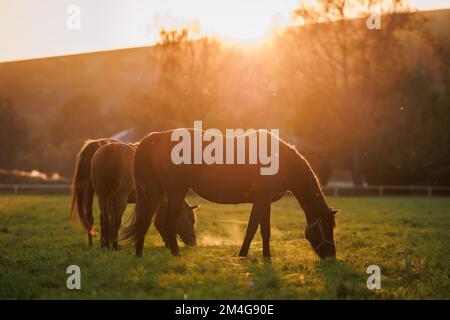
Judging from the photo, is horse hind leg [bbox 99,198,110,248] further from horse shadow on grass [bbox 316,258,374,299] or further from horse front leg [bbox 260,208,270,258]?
horse shadow on grass [bbox 316,258,374,299]

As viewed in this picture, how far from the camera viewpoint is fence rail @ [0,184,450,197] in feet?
117

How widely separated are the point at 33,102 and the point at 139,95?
77902mm

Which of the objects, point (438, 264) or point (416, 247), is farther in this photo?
point (416, 247)

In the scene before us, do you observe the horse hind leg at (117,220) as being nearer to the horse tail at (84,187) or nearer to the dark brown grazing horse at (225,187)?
the dark brown grazing horse at (225,187)

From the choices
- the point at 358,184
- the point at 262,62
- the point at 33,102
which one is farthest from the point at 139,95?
the point at 33,102

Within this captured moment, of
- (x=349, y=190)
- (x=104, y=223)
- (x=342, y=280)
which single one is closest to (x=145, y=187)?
(x=104, y=223)

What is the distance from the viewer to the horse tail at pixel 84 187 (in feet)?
38.5

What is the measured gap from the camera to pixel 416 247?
1198cm

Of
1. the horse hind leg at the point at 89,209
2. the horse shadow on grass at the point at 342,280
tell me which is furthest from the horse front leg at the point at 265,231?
the horse hind leg at the point at 89,209

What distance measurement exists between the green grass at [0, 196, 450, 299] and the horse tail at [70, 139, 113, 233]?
0.62m

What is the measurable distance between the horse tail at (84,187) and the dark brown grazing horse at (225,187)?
7.61 feet

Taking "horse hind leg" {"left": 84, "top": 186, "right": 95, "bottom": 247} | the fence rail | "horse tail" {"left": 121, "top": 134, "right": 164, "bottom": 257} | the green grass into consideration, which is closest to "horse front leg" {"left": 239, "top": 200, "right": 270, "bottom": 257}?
the green grass
